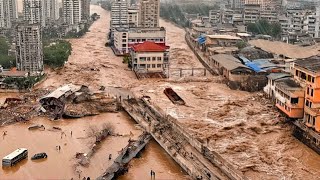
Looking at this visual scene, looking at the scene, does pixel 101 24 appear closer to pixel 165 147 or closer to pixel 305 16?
pixel 305 16

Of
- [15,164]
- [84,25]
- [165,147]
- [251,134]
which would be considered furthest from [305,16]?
[15,164]

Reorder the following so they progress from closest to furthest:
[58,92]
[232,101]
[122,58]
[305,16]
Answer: [58,92] < [232,101] < [122,58] < [305,16]

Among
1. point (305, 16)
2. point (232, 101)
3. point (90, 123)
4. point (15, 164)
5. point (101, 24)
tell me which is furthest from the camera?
point (101, 24)

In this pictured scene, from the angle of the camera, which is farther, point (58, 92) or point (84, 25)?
point (84, 25)

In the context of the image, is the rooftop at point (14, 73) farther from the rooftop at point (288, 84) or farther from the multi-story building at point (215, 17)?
the multi-story building at point (215, 17)

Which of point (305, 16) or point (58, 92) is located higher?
point (305, 16)

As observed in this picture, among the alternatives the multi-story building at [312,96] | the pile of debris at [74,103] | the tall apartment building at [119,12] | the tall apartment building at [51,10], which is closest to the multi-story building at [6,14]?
the tall apartment building at [51,10]

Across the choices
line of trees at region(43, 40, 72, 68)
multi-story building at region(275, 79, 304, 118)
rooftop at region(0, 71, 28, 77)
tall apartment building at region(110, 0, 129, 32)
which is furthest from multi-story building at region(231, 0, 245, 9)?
multi-story building at region(275, 79, 304, 118)

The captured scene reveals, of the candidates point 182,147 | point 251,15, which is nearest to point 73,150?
point 182,147
